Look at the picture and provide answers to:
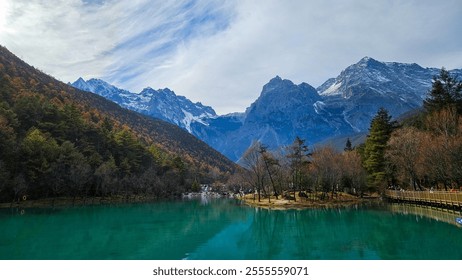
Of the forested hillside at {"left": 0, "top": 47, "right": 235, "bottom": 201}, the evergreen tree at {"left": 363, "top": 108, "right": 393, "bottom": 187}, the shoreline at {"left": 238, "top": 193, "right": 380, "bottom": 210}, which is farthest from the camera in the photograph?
the evergreen tree at {"left": 363, "top": 108, "right": 393, "bottom": 187}

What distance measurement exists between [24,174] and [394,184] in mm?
74336

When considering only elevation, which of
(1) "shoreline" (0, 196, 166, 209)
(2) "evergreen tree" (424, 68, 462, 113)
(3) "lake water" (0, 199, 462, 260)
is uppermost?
(2) "evergreen tree" (424, 68, 462, 113)

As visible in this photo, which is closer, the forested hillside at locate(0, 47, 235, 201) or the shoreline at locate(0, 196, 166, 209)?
the shoreline at locate(0, 196, 166, 209)

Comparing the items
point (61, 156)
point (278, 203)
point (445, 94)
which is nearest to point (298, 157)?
point (278, 203)

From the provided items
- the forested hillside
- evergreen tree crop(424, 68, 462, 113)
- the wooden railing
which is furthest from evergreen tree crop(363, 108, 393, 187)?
the forested hillside

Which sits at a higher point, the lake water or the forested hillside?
the forested hillside

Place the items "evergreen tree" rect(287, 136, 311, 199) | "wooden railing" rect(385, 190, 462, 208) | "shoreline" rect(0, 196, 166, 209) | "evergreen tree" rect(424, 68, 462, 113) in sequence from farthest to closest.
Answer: "evergreen tree" rect(287, 136, 311, 199)
"shoreline" rect(0, 196, 166, 209)
"evergreen tree" rect(424, 68, 462, 113)
"wooden railing" rect(385, 190, 462, 208)

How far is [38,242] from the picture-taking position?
27.6 metres

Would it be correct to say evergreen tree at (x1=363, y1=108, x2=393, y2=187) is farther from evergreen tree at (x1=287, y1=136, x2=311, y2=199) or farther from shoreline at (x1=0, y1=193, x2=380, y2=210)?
evergreen tree at (x1=287, y1=136, x2=311, y2=199)

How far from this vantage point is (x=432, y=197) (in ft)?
154

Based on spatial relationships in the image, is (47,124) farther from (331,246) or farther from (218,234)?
(331,246)

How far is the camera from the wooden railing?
38.9m

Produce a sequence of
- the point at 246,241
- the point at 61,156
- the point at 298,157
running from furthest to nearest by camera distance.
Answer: the point at 61,156
the point at 298,157
the point at 246,241

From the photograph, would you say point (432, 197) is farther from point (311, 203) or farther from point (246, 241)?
point (246, 241)
